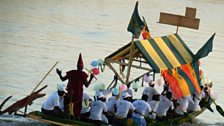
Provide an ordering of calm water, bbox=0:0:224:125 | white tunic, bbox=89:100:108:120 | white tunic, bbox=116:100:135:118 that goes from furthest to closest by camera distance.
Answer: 1. calm water, bbox=0:0:224:125
2. white tunic, bbox=116:100:135:118
3. white tunic, bbox=89:100:108:120

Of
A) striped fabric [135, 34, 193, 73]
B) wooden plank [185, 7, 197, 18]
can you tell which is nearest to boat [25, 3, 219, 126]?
striped fabric [135, 34, 193, 73]

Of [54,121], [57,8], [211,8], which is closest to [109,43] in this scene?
[57,8]

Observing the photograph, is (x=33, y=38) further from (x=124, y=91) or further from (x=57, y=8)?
(x=124, y=91)

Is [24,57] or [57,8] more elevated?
[57,8]

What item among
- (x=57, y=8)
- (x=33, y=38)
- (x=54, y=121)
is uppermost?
(x=57, y=8)

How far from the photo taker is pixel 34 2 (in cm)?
1513

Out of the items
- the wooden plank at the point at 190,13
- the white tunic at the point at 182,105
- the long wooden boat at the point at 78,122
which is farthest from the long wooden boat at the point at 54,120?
the wooden plank at the point at 190,13

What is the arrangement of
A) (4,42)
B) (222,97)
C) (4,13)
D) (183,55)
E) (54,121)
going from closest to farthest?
(54,121) → (183,55) → (222,97) → (4,42) → (4,13)

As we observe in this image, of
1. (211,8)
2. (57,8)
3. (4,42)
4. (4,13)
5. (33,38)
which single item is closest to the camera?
(4,42)

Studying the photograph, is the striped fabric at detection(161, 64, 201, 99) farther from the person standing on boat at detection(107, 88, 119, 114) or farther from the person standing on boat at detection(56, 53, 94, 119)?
the person standing on boat at detection(56, 53, 94, 119)

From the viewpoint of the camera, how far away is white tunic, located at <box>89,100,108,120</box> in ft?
16.3

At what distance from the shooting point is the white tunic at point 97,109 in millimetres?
4973

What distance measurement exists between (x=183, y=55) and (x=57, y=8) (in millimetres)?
9391

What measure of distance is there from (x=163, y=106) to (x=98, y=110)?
0.80 m
